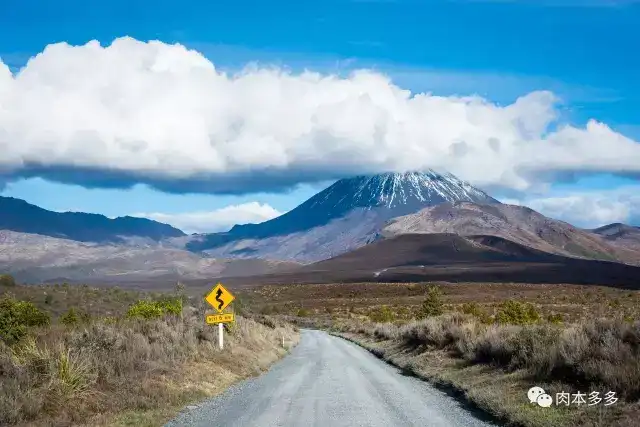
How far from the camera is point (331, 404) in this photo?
15.9 metres

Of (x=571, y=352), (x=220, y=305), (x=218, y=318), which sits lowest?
(x=571, y=352)

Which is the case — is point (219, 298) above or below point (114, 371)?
above

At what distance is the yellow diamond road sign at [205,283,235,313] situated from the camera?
2616 cm

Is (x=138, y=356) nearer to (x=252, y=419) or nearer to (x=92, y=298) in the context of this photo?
(x=252, y=419)

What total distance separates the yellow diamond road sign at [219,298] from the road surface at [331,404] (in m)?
3.77

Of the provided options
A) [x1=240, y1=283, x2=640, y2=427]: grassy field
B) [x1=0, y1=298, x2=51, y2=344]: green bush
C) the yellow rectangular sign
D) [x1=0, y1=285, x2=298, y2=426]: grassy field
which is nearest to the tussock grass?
[x1=240, y1=283, x2=640, y2=427]: grassy field

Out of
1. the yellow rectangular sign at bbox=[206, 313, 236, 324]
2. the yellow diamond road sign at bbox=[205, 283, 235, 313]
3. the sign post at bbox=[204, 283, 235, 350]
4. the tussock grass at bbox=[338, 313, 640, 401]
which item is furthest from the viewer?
the yellow diamond road sign at bbox=[205, 283, 235, 313]

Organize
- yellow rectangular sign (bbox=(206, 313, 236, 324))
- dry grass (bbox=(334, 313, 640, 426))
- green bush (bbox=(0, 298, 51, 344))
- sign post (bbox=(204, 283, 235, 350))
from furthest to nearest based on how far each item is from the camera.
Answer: green bush (bbox=(0, 298, 51, 344)) < sign post (bbox=(204, 283, 235, 350)) < yellow rectangular sign (bbox=(206, 313, 236, 324)) < dry grass (bbox=(334, 313, 640, 426))

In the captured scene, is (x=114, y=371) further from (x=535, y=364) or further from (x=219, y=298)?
(x=535, y=364)

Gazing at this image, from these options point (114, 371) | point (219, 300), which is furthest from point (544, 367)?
point (219, 300)

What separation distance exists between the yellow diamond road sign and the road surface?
3773 millimetres

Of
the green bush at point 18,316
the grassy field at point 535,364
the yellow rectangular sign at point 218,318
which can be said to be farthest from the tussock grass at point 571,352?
the green bush at point 18,316

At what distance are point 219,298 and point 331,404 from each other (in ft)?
37.6

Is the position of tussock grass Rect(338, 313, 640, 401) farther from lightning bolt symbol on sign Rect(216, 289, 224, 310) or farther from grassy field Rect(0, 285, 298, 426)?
lightning bolt symbol on sign Rect(216, 289, 224, 310)
